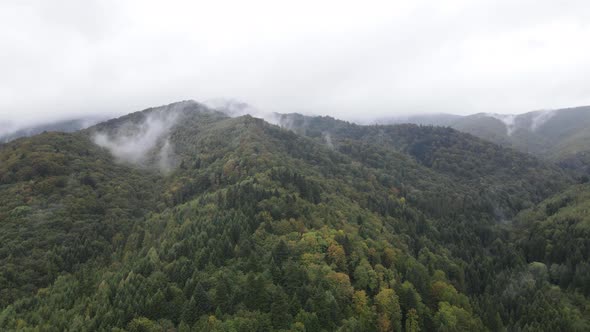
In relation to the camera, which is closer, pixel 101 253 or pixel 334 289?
pixel 334 289

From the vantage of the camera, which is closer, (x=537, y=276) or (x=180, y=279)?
(x=180, y=279)

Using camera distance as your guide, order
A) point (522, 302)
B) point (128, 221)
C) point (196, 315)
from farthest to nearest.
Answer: point (128, 221) → point (522, 302) → point (196, 315)

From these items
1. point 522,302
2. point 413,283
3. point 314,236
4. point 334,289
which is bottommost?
point 522,302

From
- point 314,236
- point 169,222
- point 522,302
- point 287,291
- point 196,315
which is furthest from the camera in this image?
point 169,222

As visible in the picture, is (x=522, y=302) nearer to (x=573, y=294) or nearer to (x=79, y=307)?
(x=573, y=294)

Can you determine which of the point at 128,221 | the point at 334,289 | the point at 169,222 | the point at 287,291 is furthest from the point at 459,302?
the point at 128,221

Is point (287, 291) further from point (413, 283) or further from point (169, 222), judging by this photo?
point (169, 222)

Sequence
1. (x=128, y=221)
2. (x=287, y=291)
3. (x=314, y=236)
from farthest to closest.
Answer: (x=128, y=221), (x=314, y=236), (x=287, y=291)

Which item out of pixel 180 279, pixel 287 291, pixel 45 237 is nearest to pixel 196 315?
pixel 180 279

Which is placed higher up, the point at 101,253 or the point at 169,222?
the point at 169,222
